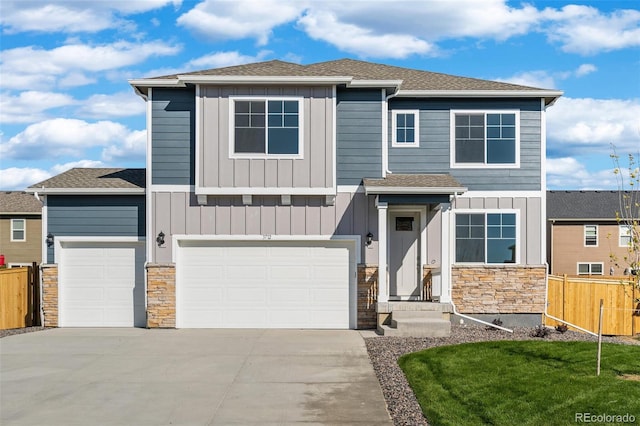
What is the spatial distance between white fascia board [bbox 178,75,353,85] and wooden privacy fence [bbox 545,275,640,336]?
25.6 ft

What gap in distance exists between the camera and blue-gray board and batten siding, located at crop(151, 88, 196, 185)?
16.7 m

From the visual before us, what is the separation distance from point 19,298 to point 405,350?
9918 mm

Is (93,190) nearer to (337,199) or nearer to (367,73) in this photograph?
(337,199)

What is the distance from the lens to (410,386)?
34.4 ft

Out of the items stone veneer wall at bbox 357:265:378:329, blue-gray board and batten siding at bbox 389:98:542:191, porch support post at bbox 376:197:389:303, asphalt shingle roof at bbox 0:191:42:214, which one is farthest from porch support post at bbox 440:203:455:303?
asphalt shingle roof at bbox 0:191:42:214

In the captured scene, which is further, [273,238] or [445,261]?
[273,238]

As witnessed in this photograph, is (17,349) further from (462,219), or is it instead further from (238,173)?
(462,219)

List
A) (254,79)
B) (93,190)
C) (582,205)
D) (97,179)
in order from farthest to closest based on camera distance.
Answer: (582,205), (97,179), (93,190), (254,79)

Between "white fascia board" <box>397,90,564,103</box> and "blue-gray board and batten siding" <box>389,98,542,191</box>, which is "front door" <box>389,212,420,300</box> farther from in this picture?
"white fascia board" <box>397,90,564,103</box>

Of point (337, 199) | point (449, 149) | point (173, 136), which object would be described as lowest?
point (337, 199)

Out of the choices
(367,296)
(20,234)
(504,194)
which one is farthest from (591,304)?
(20,234)

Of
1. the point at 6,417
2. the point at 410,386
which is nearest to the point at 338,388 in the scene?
the point at 410,386

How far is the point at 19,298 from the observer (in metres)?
17.2

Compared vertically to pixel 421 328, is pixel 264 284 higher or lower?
higher
